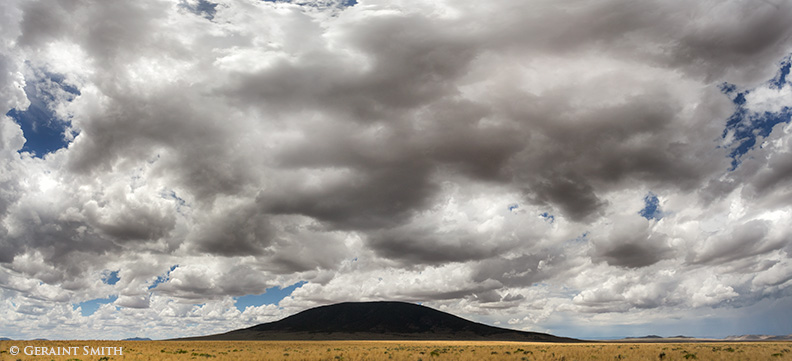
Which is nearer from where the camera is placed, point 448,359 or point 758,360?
point 758,360

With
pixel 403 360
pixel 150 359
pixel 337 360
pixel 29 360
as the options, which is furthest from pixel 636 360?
pixel 29 360

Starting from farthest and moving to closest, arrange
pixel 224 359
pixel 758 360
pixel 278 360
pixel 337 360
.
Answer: pixel 224 359 → pixel 278 360 → pixel 337 360 → pixel 758 360

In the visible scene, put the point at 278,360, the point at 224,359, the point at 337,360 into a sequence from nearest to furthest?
1. the point at 337,360
2. the point at 278,360
3. the point at 224,359

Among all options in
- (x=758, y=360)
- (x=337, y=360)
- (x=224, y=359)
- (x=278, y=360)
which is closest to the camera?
(x=758, y=360)

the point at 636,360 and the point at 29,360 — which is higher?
the point at 29,360

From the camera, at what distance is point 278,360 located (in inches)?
1799

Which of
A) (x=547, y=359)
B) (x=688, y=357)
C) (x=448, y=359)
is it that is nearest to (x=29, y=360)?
(x=448, y=359)

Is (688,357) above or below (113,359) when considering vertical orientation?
below

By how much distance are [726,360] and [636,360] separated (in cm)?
763

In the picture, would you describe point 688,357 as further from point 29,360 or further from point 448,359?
point 29,360

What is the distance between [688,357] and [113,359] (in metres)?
52.1

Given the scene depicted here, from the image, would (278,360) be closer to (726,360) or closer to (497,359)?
(497,359)

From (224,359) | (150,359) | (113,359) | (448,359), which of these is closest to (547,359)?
(448,359)

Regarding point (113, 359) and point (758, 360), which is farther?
point (113, 359)
